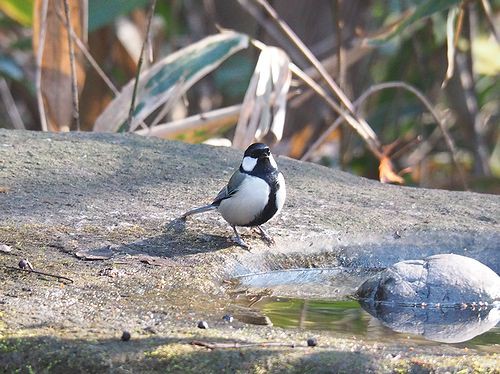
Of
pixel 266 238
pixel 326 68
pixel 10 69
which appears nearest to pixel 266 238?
pixel 266 238

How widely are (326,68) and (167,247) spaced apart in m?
3.56

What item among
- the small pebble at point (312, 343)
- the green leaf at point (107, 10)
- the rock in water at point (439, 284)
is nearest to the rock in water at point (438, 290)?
the rock in water at point (439, 284)

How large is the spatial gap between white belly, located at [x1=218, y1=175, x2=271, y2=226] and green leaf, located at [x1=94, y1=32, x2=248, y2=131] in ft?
5.45

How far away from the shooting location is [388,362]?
8.46ft

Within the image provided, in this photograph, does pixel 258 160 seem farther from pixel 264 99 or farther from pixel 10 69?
pixel 10 69

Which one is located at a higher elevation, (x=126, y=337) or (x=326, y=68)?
(x=326, y=68)

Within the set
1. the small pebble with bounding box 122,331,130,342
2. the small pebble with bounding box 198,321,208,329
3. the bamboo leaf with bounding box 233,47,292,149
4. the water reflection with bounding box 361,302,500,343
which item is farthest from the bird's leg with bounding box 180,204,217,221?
the small pebble with bounding box 122,331,130,342

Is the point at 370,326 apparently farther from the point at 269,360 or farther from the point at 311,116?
the point at 311,116

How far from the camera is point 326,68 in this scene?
7133mm

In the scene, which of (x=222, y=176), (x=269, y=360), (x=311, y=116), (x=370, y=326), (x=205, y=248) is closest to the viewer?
(x=269, y=360)

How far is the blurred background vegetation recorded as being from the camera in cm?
686

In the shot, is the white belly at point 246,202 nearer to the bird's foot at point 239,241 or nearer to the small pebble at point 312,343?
the bird's foot at point 239,241

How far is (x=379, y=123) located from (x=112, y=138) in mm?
3907

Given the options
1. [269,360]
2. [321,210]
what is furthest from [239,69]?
[269,360]
